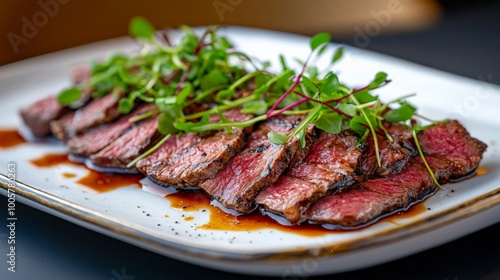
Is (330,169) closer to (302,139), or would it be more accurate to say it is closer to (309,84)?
A: (302,139)

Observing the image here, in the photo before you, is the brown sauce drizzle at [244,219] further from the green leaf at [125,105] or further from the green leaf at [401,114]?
the green leaf at [125,105]

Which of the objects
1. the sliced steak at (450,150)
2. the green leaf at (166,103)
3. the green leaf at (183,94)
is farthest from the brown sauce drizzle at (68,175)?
the sliced steak at (450,150)

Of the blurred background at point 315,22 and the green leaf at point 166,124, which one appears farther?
the blurred background at point 315,22

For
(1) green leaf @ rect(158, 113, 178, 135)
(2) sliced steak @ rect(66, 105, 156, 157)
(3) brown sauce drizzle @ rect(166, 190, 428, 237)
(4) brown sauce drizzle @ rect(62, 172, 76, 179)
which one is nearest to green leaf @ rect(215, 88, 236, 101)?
(1) green leaf @ rect(158, 113, 178, 135)

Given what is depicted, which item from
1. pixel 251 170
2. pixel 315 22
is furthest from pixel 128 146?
pixel 315 22

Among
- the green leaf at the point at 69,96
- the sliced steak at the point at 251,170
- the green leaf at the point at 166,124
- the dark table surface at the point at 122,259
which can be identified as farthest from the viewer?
the green leaf at the point at 69,96

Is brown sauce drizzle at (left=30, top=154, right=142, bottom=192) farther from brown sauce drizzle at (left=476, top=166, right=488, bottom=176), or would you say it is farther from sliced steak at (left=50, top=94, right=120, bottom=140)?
brown sauce drizzle at (left=476, top=166, right=488, bottom=176)

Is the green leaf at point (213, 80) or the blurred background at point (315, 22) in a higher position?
the green leaf at point (213, 80)
